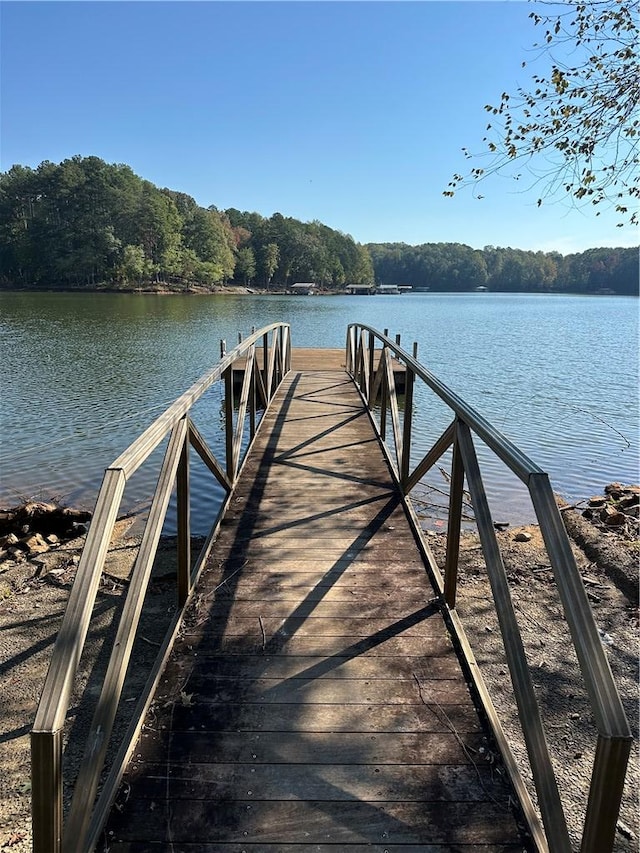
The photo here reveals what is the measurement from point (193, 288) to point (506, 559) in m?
80.4

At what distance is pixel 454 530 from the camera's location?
126 inches

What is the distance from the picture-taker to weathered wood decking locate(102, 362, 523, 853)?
5.96 ft

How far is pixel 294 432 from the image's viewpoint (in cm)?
680

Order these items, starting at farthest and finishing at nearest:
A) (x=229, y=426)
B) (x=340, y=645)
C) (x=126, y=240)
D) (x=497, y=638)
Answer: (x=126, y=240), (x=229, y=426), (x=497, y=638), (x=340, y=645)

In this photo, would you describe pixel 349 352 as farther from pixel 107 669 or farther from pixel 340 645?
pixel 107 669

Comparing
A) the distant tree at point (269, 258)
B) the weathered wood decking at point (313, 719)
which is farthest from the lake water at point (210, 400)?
the distant tree at point (269, 258)

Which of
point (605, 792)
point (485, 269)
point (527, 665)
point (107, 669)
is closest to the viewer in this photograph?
point (605, 792)

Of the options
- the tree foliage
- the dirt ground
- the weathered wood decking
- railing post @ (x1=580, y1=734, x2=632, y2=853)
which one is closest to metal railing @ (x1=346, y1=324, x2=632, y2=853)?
railing post @ (x1=580, y1=734, x2=632, y2=853)

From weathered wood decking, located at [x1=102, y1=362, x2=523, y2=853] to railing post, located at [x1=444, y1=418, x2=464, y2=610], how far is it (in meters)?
0.13

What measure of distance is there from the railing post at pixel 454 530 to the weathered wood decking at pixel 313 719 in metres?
0.13

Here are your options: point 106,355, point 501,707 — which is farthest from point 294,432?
point 106,355

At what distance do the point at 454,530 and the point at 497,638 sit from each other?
101 centimetres

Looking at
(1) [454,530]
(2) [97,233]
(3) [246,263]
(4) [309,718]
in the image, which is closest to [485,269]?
(3) [246,263]

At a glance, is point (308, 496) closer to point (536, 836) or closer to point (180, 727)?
point (180, 727)
